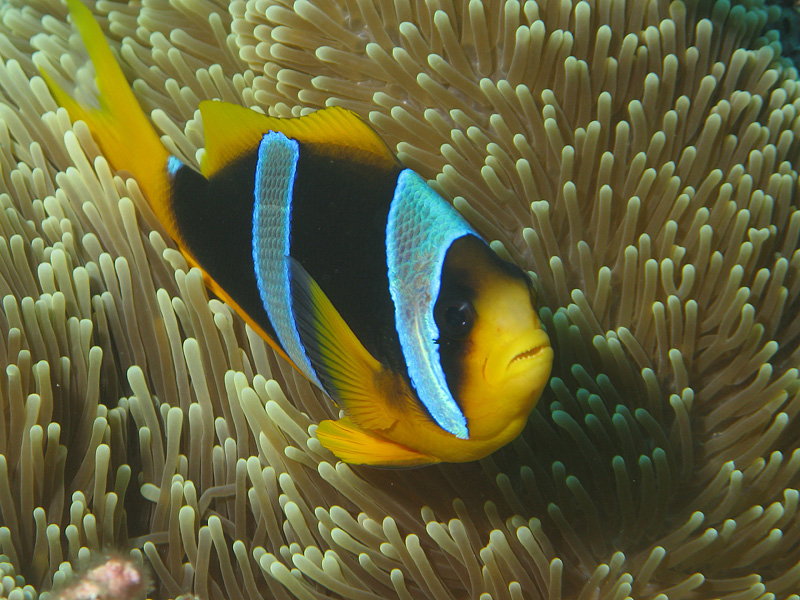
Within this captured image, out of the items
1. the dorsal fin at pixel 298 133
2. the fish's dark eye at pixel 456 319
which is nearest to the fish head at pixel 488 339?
the fish's dark eye at pixel 456 319

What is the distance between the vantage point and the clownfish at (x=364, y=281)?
32.5 inches

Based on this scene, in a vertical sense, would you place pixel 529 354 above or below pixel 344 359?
above

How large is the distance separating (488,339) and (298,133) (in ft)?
1.73

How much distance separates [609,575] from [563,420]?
0.95ft

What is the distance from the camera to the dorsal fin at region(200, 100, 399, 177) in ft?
3.47

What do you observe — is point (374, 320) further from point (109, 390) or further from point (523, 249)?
point (109, 390)

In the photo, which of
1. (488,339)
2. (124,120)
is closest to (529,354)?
(488,339)

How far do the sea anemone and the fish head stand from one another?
1.43 feet

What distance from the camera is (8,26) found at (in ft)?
7.04

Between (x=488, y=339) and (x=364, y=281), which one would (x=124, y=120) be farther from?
(x=488, y=339)

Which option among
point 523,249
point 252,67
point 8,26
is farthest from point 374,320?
point 8,26

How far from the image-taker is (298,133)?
1115 millimetres

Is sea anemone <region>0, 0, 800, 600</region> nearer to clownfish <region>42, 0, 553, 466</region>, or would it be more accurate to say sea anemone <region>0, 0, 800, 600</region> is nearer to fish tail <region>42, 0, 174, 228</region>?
fish tail <region>42, 0, 174, 228</region>

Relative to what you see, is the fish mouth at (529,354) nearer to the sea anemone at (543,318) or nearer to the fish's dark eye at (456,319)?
the fish's dark eye at (456,319)
